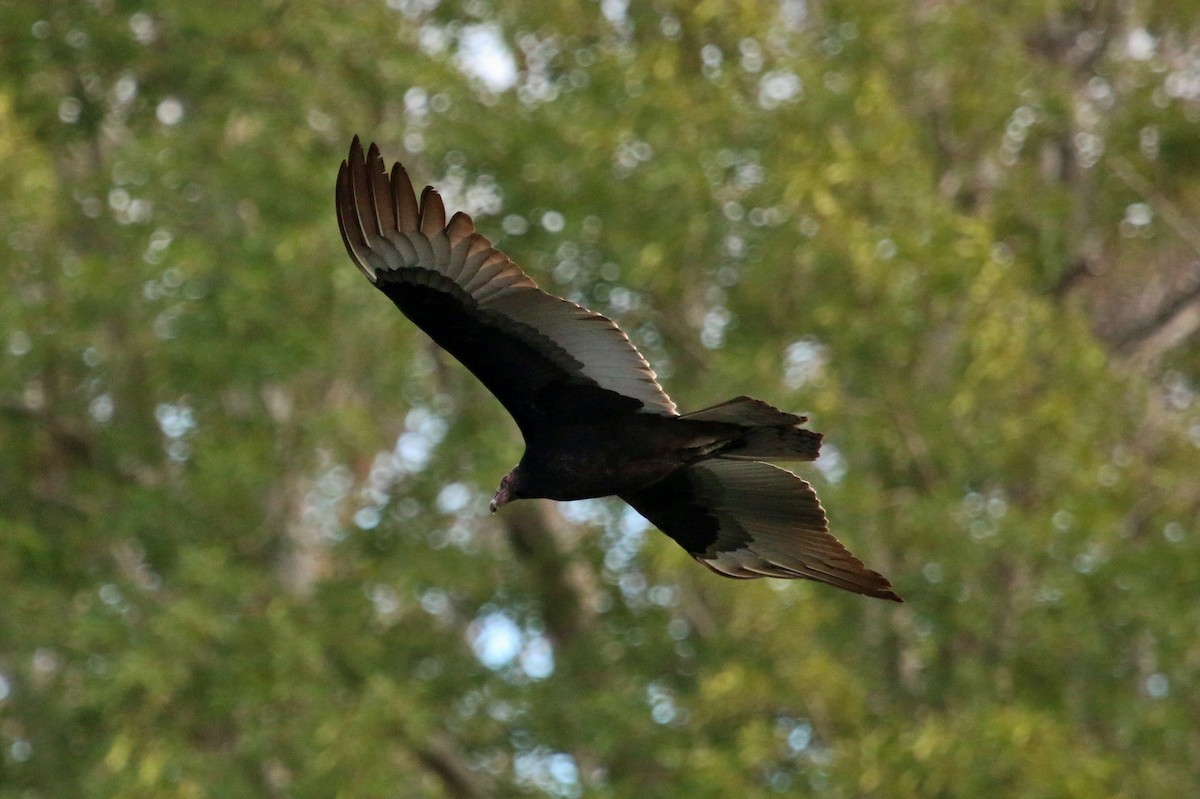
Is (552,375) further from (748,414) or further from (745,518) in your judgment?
(745,518)

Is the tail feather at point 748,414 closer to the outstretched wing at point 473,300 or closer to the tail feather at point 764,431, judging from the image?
the tail feather at point 764,431

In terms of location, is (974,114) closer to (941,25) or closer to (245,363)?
(941,25)

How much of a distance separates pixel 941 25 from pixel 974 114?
2.25 ft

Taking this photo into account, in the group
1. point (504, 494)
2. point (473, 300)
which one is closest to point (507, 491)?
point (504, 494)

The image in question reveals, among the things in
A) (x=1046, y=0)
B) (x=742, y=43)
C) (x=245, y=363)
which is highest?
(x=1046, y=0)

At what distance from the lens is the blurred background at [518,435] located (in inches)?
375

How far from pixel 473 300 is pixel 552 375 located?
301 mm

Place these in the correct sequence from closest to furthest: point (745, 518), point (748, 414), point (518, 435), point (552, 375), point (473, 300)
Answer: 1. point (748, 414)
2. point (473, 300)
3. point (552, 375)
4. point (745, 518)
5. point (518, 435)

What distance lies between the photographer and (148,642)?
369 inches

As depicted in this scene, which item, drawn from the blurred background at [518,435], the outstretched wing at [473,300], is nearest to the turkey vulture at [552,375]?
the outstretched wing at [473,300]

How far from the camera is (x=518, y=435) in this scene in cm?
1011

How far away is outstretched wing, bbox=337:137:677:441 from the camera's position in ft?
17.2

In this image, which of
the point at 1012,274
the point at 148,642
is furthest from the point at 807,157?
the point at 148,642

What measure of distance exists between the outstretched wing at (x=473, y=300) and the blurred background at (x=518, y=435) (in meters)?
3.88
